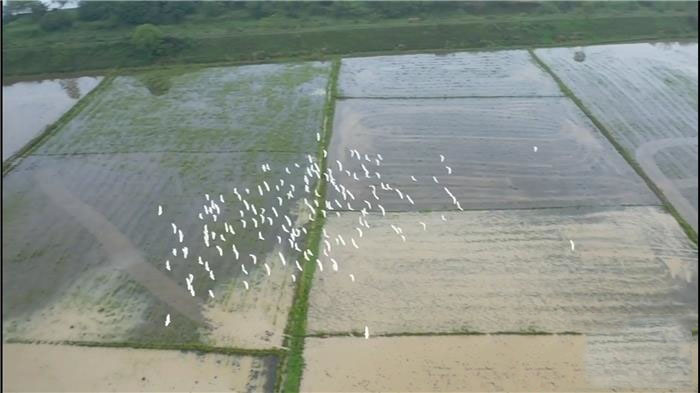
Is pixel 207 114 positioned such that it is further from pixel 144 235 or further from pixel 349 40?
pixel 349 40

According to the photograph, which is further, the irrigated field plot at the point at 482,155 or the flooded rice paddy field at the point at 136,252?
the irrigated field plot at the point at 482,155

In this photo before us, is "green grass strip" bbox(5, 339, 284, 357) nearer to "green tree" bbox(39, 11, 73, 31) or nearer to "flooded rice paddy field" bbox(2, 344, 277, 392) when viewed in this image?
"flooded rice paddy field" bbox(2, 344, 277, 392)

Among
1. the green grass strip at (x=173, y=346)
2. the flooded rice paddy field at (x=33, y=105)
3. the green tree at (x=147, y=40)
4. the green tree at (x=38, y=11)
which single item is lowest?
the flooded rice paddy field at (x=33, y=105)

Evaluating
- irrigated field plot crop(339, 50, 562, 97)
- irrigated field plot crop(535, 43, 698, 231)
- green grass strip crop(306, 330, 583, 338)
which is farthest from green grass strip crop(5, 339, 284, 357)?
irrigated field plot crop(339, 50, 562, 97)

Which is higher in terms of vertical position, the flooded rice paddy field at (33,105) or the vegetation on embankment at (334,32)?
the vegetation on embankment at (334,32)

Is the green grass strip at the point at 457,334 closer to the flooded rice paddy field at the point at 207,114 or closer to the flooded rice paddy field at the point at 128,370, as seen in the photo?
the flooded rice paddy field at the point at 128,370

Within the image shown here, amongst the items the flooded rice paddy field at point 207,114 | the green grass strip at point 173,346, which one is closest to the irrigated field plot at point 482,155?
the flooded rice paddy field at point 207,114

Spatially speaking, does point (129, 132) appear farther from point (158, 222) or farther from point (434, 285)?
point (434, 285)

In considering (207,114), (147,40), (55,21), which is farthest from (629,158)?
(55,21)
